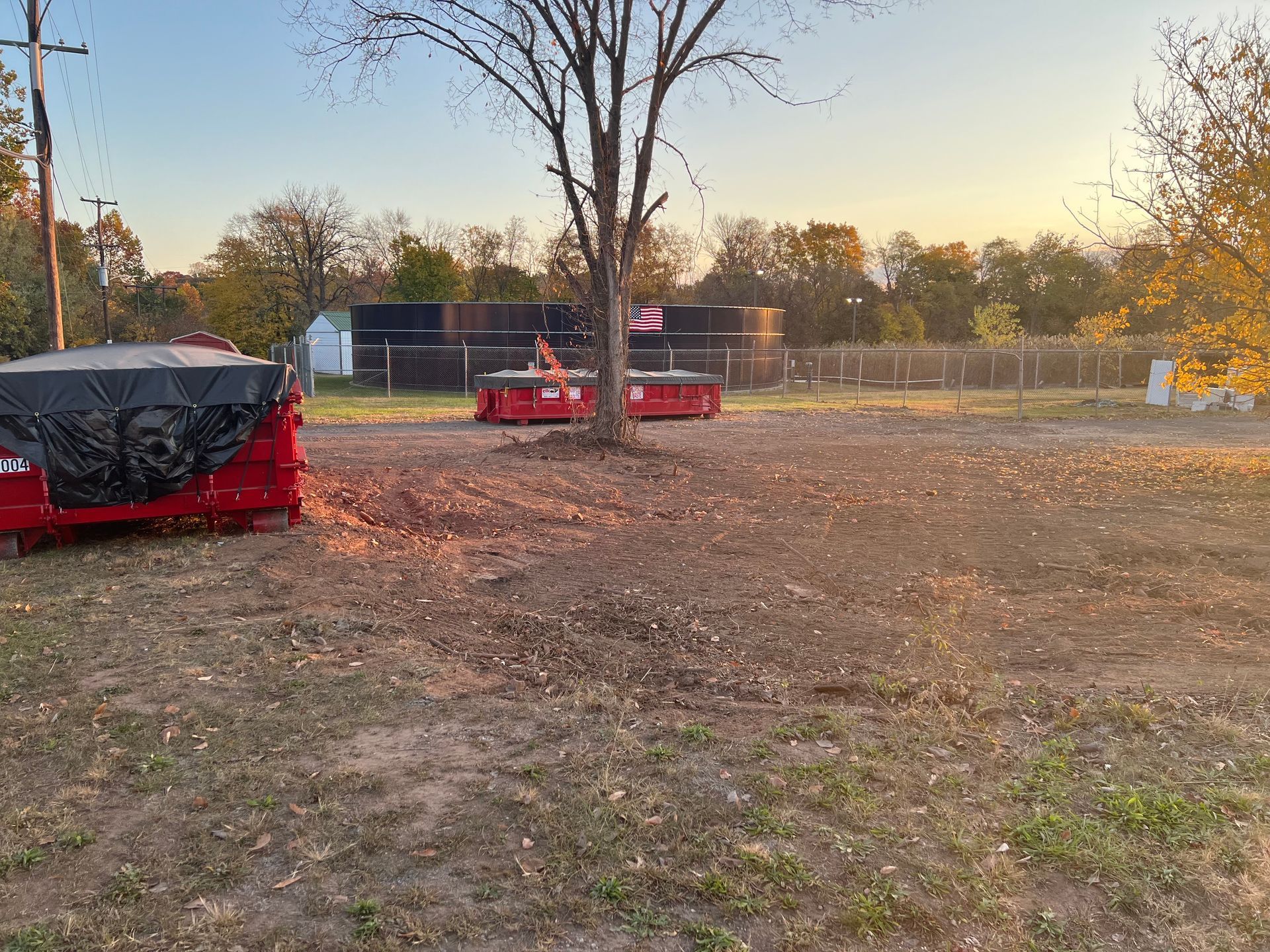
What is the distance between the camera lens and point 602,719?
4406 mm

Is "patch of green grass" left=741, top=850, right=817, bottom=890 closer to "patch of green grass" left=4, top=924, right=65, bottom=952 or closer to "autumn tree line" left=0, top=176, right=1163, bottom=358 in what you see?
"patch of green grass" left=4, top=924, right=65, bottom=952

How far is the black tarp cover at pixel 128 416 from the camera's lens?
7449mm

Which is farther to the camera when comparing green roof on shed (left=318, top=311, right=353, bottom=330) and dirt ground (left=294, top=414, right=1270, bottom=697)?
green roof on shed (left=318, top=311, right=353, bottom=330)

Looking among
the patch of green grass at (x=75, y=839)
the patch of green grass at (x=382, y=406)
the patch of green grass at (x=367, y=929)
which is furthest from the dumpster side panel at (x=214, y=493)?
the patch of green grass at (x=382, y=406)

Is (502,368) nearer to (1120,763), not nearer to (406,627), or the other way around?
(406,627)

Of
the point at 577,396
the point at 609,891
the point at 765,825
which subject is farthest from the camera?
the point at 577,396

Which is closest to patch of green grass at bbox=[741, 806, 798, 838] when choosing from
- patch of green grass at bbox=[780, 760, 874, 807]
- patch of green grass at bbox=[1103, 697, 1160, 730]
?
patch of green grass at bbox=[780, 760, 874, 807]

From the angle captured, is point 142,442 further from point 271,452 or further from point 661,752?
point 661,752

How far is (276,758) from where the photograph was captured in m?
3.93

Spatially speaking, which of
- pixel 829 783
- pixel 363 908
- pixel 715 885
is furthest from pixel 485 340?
pixel 715 885

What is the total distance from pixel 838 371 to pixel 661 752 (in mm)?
47193

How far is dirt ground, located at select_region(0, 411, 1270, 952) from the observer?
286 cm

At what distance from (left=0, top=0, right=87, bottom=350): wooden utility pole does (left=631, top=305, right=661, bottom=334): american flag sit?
72.6 feet

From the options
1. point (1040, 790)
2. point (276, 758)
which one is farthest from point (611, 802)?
point (1040, 790)
